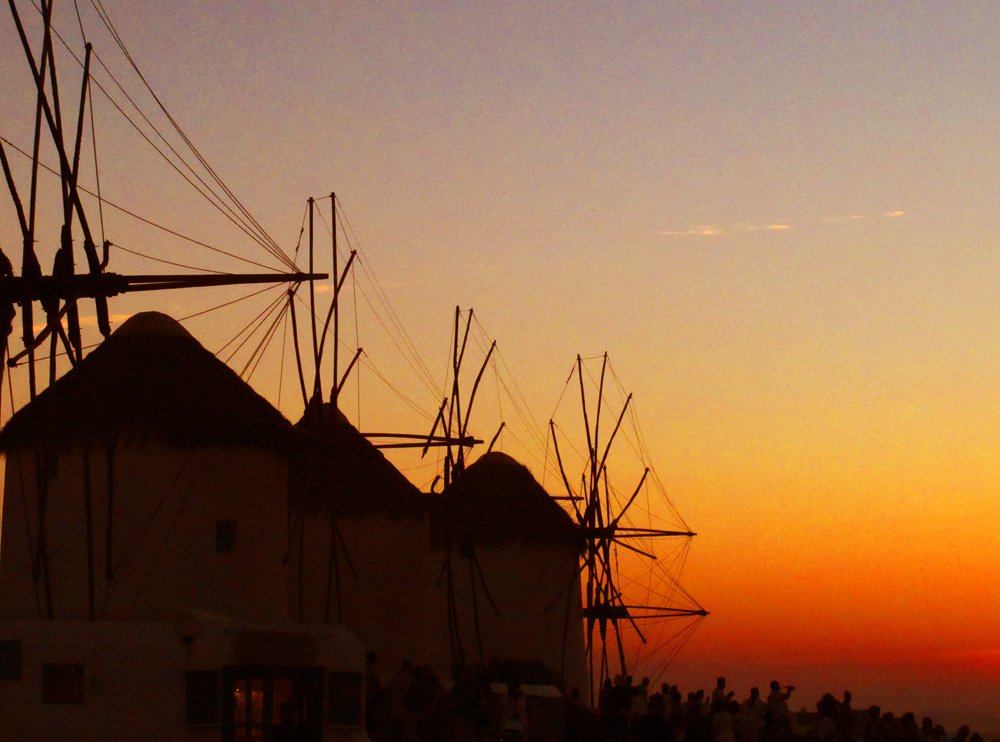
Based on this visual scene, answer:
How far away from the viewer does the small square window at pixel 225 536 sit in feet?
103

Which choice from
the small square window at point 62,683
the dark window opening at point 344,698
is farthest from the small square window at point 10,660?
the dark window opening at point 344,698

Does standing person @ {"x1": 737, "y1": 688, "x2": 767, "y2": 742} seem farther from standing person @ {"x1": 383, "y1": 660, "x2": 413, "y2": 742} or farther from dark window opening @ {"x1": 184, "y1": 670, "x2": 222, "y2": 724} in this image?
dark window opening @ {"x1": 184, "y1": 670, "x2": 222, "y2": 724}

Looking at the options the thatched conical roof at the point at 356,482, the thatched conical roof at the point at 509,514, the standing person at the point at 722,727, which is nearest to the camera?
the standing person at the point at 722,727

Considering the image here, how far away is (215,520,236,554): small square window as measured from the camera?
3145cm

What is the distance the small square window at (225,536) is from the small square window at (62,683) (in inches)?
333

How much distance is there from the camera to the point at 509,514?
164 feet

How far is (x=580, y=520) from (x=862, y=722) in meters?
16.6

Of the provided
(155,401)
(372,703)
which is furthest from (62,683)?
(155,401)

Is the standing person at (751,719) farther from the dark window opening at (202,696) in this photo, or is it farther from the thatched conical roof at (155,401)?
the thatched conical roof at (155,401)

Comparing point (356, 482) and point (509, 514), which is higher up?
point (356, 482)

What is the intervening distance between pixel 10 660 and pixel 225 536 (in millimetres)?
9085

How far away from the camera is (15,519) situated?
32281mm

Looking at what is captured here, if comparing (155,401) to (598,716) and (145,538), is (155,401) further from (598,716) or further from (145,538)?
(598,716)

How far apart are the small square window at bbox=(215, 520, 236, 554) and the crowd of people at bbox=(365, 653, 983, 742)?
19.6ft
